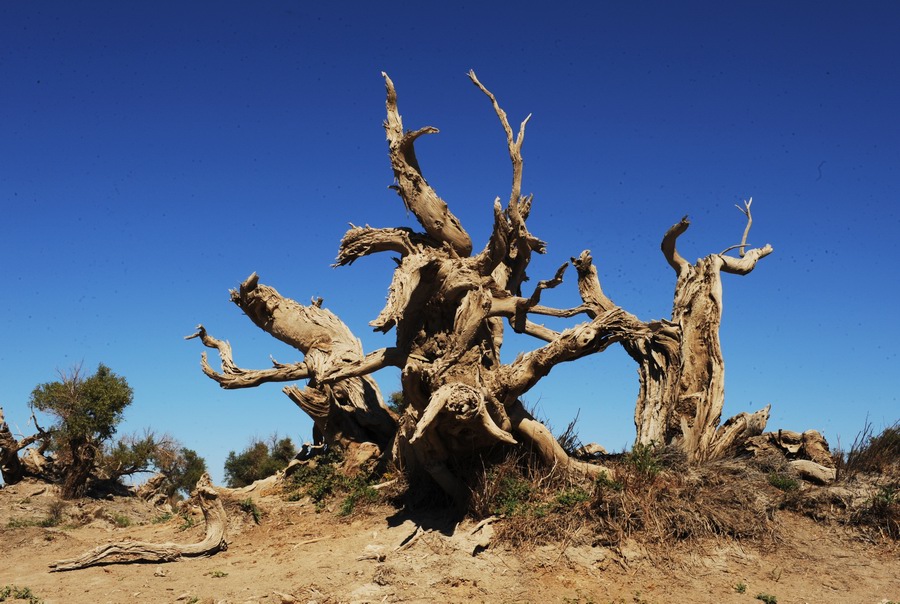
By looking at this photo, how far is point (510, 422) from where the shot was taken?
11188 millimetres

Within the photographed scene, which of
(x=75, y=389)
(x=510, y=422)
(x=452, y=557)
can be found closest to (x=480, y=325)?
(x=510, y=422)

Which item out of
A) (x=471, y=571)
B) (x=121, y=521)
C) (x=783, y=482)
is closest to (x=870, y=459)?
(x=783, y=482)

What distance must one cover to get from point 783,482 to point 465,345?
202 inches

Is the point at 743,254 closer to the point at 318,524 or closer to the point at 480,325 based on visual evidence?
the point at 480,325

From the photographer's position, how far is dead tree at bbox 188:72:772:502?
10.7m

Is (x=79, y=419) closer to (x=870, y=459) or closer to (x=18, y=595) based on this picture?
(x=18, y=595)

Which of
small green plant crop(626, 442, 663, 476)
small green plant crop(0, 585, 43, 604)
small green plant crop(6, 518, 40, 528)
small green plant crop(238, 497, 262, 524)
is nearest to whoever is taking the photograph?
small green plant crop(0, 585, 43, 604)

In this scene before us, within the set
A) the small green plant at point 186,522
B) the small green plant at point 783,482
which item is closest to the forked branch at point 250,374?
the small green plant at point 186,522

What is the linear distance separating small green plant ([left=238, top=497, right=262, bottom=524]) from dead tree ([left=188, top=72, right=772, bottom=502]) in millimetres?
1914

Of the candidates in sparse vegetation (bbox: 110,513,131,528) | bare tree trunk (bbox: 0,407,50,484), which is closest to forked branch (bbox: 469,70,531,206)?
sparse vegetation (bbox: 110,513,131,528)

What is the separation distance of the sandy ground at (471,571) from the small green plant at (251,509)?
2.61 ft

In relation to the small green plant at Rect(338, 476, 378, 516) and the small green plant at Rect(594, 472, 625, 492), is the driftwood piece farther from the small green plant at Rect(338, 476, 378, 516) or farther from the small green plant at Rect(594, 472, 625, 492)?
the small green plant at Rect(594, 472, 625, 492)

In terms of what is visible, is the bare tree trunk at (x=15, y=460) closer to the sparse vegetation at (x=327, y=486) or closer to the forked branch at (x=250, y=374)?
the forked branch at (x=250, y=374)

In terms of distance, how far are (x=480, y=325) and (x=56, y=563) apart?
6796mm
